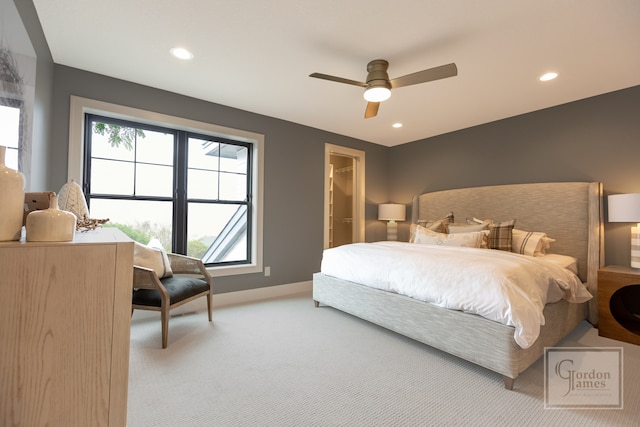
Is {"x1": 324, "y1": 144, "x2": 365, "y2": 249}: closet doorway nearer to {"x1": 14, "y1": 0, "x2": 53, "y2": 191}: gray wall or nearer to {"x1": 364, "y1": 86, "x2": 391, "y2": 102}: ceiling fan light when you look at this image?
{"x1": 364, "y1": 86, "x2": 391, "y2": 102}: ceiling fan light

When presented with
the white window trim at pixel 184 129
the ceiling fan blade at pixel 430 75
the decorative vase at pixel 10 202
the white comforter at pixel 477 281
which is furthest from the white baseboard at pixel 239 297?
the ceiling fan blade at pixel 430 75

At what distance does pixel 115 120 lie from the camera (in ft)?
10.3

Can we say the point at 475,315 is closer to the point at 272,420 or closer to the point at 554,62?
the point at 272,420

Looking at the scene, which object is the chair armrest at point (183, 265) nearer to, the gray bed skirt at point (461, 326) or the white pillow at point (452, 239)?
the gray bed skirt at point (461, 326)

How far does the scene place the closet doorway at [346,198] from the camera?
5.12 metres

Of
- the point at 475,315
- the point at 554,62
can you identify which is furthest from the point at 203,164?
the point at 554,62

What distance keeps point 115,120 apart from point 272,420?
3.26 metres

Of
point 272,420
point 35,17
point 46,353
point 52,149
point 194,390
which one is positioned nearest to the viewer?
point 46,353

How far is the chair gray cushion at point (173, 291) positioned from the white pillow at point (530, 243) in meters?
3.36

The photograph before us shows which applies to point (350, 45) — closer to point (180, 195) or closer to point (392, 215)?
point (180, 195)

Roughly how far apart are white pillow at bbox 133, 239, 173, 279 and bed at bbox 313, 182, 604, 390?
1661 millimetres

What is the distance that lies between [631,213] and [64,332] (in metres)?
4.04

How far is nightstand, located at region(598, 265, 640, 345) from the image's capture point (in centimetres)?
260

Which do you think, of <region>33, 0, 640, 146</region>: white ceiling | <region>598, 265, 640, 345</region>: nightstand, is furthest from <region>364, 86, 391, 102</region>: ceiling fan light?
<region>598, 265, 640, 345</region>: nightstand
